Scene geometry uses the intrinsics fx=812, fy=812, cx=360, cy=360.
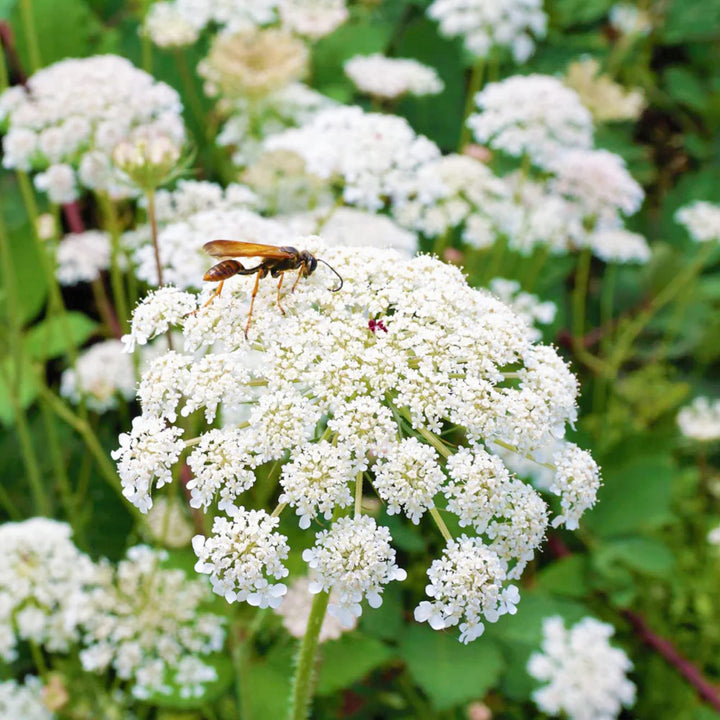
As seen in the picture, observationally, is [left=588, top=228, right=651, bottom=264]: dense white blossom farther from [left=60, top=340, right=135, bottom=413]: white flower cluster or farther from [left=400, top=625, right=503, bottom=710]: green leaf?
[left=60, top=340, right=135, bottom=413]: white flower cluster

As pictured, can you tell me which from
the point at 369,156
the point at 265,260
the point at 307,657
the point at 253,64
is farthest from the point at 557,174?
the point at 307,657

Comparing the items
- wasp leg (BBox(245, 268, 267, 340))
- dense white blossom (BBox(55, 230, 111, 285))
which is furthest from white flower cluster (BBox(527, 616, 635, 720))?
dense white blossom (BBox(55, 230, 111, 285))

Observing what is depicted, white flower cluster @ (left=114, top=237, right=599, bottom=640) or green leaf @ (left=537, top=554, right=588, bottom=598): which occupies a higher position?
white flower cluster @ (left=114, top=237, right=599, bottom=640)

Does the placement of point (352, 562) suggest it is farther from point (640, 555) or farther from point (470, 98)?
point (470, 98)

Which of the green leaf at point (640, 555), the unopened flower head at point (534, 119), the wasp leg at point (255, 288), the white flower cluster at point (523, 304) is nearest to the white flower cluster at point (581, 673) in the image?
the green leaf at point (640, 555)

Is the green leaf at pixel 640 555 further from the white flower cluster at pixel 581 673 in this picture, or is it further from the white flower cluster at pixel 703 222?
the white flower cluster at pixel 703 222

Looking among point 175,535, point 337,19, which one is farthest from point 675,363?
point 175,535
